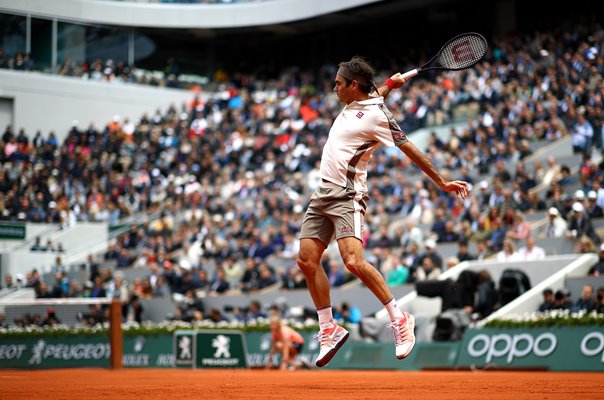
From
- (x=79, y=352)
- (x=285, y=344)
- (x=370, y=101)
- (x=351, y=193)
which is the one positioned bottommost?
(x=79, y=352)

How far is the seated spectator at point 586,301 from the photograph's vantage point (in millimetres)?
15859

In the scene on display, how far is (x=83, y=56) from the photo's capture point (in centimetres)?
3806

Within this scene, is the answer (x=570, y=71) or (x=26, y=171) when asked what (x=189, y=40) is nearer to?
(x=26, y=171)

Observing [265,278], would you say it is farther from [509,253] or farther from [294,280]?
[509,253]

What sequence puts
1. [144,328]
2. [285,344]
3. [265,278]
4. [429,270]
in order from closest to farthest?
[285,344] < [429,270] < [144,328] < [265,278]

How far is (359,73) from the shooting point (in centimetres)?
806

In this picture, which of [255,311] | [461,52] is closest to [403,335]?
[461,52]

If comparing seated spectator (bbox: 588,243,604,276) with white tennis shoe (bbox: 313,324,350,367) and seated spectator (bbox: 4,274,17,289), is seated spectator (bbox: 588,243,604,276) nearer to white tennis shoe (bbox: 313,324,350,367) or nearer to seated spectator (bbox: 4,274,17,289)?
white tennis shoe (bbox: 313,324,350,367)

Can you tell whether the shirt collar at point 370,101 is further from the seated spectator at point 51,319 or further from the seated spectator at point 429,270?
the seated spectator at point 51,319

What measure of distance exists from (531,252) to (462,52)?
10.7 m

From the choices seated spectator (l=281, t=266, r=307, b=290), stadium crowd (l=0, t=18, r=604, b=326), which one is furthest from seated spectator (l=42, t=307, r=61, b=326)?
seated spectator (l=281, t=266, r=307, b=290)

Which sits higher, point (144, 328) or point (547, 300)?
point (547, 300)

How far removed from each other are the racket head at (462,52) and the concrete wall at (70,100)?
28.6m

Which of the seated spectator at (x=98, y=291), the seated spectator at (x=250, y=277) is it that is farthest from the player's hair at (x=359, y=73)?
the seated spectator at (x=98, y=291)
